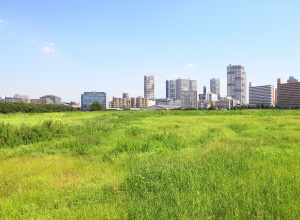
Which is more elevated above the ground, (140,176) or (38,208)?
(140,176)

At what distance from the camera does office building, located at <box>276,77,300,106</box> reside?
581ft

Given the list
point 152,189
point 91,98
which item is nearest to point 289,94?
point 91,98

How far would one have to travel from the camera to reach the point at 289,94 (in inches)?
7210

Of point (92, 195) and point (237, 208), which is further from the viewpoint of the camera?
point (92, 195)

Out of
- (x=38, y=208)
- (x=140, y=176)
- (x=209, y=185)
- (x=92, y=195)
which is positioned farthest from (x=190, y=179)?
(x=38, y=208)

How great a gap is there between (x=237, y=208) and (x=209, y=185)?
111cm

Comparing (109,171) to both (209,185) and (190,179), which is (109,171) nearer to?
(190,179)

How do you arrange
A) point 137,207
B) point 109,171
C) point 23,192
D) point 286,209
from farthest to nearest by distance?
1. point 109,171
2. point 23,192
3. point 137,207
4. point 286,209

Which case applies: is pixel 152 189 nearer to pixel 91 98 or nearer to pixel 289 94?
pixel 91 98

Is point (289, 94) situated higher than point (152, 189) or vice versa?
point (289, 94)

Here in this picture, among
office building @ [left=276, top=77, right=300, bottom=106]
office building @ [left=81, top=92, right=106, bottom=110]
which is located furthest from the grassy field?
office building @ [left=276, top=77, right=300, bottom=106]

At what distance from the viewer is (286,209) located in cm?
359

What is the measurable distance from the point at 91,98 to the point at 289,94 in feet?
649

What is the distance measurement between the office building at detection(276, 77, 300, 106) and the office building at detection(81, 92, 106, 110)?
18128cm
